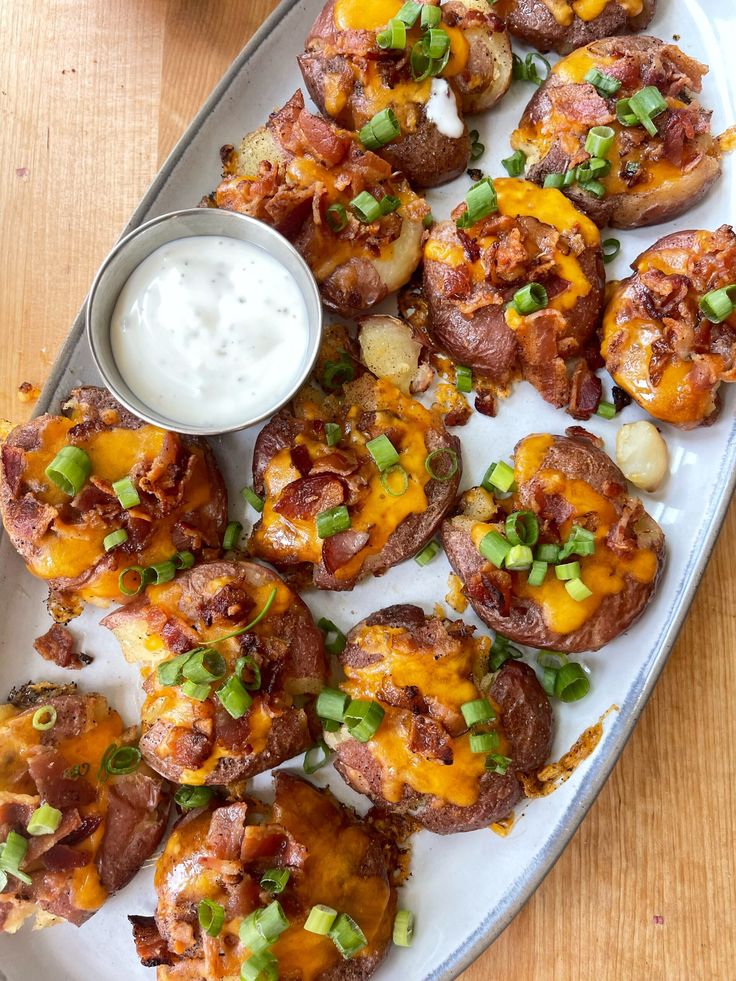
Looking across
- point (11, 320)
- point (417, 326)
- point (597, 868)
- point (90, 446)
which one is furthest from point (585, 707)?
point (11, 320)

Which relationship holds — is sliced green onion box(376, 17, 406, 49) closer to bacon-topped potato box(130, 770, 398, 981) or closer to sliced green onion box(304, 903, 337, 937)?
bacon-topped potato box(130, 770, 398, 981)

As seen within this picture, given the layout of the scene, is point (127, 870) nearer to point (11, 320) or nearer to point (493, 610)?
point (493, 610)

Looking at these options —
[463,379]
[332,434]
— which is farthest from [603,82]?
[332,434]

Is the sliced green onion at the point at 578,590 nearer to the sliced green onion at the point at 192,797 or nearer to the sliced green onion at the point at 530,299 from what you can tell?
the sliced green onion at the point at 530,299

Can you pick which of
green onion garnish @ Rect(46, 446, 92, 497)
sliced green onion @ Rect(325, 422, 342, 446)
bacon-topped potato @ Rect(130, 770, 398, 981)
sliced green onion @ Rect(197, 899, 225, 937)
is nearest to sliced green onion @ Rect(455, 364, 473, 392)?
sliced green onion @ Rect(325, 422, 342, 446)

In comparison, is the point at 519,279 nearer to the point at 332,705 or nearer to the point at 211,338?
the point at 211,338

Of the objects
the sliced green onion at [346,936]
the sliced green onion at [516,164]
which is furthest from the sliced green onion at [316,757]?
the sliced green onion at [516,164]
